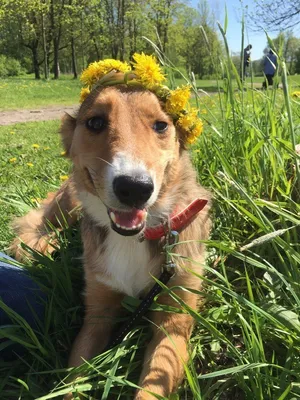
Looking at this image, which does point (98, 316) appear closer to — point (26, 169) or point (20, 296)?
point (20, 296)

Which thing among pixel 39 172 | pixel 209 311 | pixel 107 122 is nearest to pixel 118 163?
Result: pixel 107 122

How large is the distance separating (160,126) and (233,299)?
107 cm

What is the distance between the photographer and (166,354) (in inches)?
77.1

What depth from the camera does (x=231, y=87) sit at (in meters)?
2.68

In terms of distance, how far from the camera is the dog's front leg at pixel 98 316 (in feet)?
7.22

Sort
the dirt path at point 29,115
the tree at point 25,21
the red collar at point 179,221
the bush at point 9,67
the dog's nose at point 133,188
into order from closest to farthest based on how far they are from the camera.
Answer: the dog's nose at point 133,188 → the red collar at point 179,221 → the dirt path at point 29,115 → the tree at point 25,21 → the bush at point 9,67

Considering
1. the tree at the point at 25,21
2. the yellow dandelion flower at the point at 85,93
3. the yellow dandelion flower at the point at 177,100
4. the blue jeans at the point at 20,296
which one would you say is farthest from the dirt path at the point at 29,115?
the tree at the point at 25,21

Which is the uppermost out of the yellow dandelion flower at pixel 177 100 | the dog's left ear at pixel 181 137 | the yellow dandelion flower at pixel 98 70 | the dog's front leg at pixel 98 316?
the yellow dandelion flower at pixel 98 70

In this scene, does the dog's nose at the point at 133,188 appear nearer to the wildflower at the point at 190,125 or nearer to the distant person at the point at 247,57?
the wildflower at the point at 190,125

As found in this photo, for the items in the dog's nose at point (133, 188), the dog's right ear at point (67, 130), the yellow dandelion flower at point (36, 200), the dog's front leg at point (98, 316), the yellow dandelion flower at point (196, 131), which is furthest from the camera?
the yellow dandelion flower at point (36, 200)

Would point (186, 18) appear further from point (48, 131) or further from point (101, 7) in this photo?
point (48, 131)

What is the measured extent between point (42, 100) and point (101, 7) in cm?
2552

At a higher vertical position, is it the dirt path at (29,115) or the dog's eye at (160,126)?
the dog's eye at (160,126)

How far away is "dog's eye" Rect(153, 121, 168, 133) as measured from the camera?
2.25 meters
